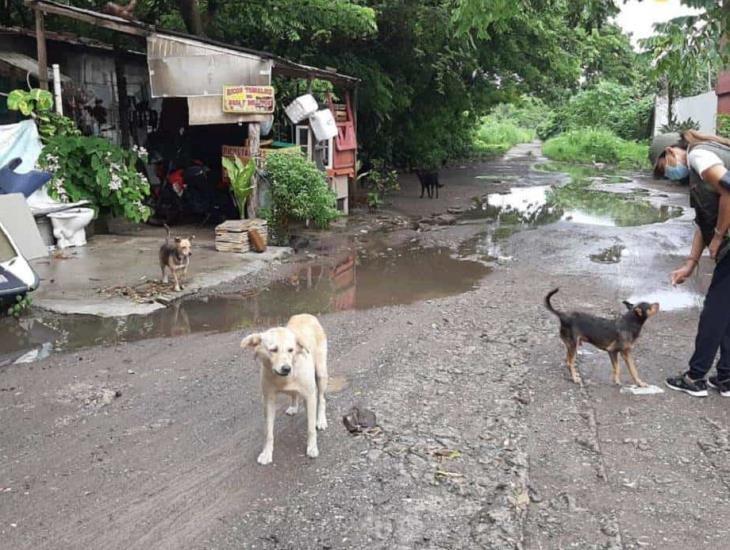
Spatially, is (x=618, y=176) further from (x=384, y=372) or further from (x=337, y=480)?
(x=337, y=480)

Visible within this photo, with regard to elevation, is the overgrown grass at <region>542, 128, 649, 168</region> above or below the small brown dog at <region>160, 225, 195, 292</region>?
above

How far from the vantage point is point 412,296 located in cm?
843

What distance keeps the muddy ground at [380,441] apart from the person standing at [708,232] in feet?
0.89

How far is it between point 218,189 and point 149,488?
10108mm

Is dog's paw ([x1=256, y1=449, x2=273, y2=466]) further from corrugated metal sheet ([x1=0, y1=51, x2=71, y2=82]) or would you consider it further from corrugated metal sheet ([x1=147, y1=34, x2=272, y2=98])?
corrugated metal sheet ([x1=0, y1=51, x2=71, y2=82])

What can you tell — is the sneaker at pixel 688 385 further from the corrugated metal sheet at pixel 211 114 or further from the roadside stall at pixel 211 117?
the corrugated metal sheet at pixel 211 114

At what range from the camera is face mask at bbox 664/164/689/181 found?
→ 5.00 meters

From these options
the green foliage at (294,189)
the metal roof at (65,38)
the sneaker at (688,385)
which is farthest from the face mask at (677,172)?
the metal roof at (65,38)

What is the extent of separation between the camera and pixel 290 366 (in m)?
3.81

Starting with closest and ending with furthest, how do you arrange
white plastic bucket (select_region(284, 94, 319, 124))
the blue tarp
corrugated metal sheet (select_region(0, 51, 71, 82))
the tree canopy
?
the blue tarp, corrugated metal sheet (select_region(0, 51, 71, 82)), white plastic bucket (select_region(284, 94, 319, 124)), the tree canopy

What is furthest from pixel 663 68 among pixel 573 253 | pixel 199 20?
pixel 199 20

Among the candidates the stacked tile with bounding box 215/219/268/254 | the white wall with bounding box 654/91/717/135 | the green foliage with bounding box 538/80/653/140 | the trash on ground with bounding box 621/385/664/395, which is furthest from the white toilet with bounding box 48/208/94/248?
the green foliage with bounding box 538/80/653/140

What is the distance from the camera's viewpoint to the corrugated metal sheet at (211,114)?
1149 centimetres

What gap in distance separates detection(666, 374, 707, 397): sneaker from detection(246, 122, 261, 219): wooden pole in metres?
7.96
